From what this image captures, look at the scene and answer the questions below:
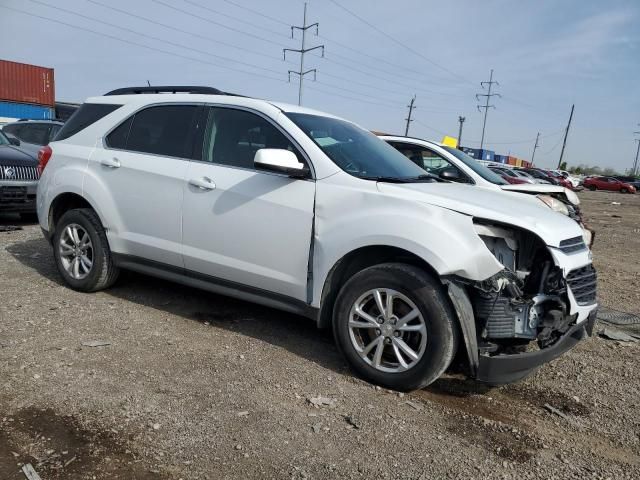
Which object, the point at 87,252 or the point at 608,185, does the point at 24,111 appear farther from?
the point at 608,185

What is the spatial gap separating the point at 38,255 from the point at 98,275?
2.05 m

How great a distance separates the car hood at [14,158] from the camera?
306 inches

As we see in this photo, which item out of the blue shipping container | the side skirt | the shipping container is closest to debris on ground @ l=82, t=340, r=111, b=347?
the side skirt

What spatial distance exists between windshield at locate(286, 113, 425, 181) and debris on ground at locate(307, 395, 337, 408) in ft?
4.97

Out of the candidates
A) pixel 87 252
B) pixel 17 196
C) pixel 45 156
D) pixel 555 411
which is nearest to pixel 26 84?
pixel 17 196

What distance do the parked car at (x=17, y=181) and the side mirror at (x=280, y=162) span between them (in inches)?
227

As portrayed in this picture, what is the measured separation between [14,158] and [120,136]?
4275mm

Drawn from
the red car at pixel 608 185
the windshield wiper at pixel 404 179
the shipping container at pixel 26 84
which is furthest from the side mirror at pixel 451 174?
the red car at pixel 608 185

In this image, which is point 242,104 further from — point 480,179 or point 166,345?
point 480,179

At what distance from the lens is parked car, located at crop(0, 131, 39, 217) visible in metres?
7.70

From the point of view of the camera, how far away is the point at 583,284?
11.2ft

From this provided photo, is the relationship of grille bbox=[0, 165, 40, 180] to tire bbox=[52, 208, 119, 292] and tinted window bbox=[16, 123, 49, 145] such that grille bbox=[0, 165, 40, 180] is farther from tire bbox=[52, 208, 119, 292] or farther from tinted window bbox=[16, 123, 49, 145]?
tire bbox=[52, 208, 119, 292]

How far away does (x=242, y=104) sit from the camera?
4.13 m

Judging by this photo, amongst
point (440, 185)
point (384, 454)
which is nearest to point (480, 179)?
point (440, 185)
